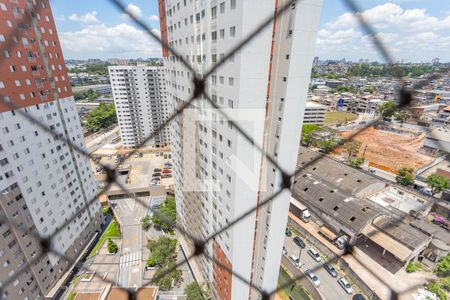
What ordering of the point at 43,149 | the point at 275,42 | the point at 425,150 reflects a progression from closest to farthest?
the point at 275,42 < the point at 43,149 < the point at 425,150

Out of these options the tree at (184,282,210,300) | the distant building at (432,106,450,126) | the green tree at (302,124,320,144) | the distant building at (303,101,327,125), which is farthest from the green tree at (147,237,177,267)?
the distant building at (432,106,450,126)

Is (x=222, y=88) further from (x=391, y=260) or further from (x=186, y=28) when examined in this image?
(x=391, y=260)

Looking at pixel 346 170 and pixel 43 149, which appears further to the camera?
pixel 346 170

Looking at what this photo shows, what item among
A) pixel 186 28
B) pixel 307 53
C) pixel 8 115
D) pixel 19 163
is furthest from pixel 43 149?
pixel 307 53

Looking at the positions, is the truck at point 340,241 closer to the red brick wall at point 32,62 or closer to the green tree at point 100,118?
the red brick wall at point 32,62

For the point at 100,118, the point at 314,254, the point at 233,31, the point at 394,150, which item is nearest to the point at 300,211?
the point at 314,254

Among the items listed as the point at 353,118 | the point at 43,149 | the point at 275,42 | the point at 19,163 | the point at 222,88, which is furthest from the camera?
the point at 353,118

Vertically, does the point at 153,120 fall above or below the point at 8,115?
below

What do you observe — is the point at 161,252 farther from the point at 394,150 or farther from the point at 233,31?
the point at 394,150

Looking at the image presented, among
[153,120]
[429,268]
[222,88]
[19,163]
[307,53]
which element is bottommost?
[429,268]
